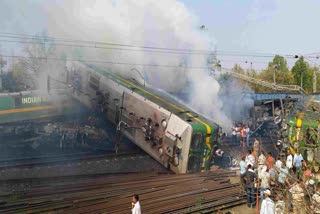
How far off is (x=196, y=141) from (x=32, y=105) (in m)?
7.96

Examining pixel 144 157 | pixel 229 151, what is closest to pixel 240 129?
pixel 229 151

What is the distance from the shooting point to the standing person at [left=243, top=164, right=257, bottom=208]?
1162cm

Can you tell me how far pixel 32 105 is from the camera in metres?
17.7

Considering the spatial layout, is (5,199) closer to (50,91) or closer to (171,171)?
(171,171)

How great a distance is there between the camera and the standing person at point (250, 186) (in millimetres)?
11617

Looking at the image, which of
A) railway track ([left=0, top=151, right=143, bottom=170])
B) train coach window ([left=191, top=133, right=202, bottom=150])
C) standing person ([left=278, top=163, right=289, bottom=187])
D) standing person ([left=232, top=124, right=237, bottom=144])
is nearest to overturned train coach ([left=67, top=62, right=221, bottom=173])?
train coach window ([left=191, top=133, right=202, bottom=150])

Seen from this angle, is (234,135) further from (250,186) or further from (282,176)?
(282,176)

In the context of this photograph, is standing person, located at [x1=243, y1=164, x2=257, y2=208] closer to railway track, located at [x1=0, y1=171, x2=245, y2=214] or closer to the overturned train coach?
railway track, located at [x1=0, y1=171, x2=245, y2=214]

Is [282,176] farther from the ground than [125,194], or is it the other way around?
[282,176]

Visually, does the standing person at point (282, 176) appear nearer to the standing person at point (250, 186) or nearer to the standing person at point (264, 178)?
the standing person at point (264, 178)

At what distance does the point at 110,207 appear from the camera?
9867mm

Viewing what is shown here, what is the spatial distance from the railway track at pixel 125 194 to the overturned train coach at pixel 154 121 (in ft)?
2.76

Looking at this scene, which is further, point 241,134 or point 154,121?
point 241,134

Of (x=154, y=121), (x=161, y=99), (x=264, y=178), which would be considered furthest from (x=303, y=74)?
(x=264, y=178)
